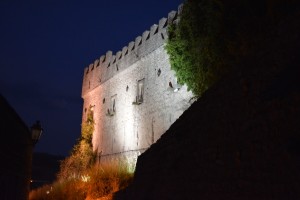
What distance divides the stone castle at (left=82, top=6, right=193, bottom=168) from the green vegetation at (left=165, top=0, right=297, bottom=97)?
5.19 ft

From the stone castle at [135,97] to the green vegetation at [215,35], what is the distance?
5.19ft

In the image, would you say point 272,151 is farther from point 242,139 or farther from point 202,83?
point 202,83

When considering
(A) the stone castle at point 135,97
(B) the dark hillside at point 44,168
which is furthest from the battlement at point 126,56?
(B) the dark hillside at point 44,168

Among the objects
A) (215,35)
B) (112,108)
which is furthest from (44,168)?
(215,35)

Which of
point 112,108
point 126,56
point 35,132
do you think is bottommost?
point 35,132

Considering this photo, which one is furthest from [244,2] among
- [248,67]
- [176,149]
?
[176,149]

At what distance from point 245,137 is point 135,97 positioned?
11987mm

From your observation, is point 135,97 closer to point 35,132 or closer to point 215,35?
point 215,35

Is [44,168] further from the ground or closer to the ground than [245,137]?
further from the ground

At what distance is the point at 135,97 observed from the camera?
16.2 metres

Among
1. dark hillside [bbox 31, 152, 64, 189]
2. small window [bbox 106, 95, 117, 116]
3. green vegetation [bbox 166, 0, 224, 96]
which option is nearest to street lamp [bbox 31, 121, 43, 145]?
green vegetation [bbox 166, 0, 224, 96]

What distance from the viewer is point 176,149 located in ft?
18.7

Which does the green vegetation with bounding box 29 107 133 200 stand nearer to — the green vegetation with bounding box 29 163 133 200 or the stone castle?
the green vegetation with bounding box 29 163 133 200

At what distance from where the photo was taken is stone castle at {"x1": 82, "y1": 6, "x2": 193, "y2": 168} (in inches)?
543
